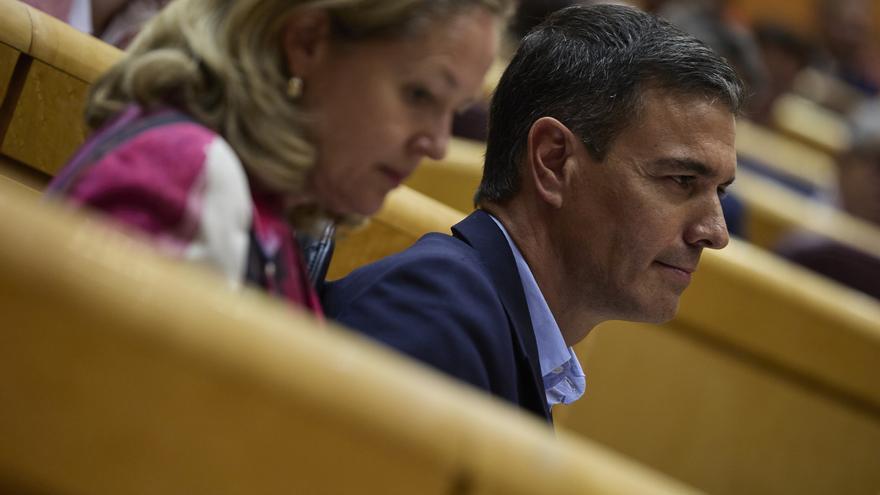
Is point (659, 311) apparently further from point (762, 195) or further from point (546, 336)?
point (762, 195)

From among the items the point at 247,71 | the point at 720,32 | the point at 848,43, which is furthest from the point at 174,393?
the point at 848,43

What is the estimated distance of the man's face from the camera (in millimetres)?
878

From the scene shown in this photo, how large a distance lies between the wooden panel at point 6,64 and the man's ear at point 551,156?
0.36 m

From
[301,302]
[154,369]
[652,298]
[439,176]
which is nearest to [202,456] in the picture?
[154,369]

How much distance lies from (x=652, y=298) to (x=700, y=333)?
476mm

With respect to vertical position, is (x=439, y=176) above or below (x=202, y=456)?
below

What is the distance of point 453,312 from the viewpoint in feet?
2.44

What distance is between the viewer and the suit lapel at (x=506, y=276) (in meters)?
0.80

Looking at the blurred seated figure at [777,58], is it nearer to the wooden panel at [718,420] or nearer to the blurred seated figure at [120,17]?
the wooden panel at [718,420]

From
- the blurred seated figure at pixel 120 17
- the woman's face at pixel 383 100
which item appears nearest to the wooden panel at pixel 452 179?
the blurred seated figure at pixel 120 17

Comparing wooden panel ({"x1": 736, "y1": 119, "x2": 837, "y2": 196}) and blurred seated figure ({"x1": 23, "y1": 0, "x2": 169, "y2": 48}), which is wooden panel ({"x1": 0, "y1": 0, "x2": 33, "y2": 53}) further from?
wooden panel ({"x1": 736, "y1": 119, "x2": 837, "y2": 196})

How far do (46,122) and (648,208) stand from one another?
16.7 inches

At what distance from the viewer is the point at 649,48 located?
88cm

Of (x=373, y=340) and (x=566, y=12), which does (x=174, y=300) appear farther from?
(x=566, y=12)
